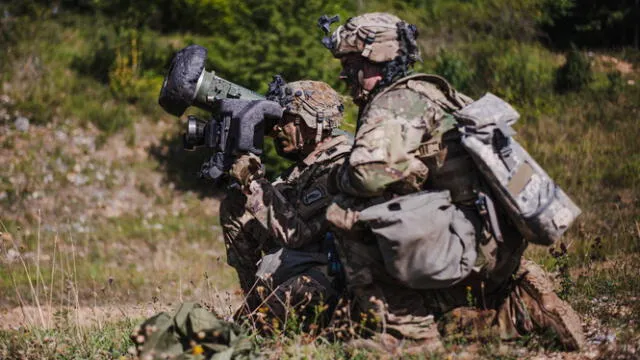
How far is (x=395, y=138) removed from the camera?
3752 millimetres

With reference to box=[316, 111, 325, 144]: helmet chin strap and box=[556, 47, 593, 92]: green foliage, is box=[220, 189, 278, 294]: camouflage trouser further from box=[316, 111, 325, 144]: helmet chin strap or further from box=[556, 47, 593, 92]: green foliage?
box=[556, 47, 593, 92]: green foliage

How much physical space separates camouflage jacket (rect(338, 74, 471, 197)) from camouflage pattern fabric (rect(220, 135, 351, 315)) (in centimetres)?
46

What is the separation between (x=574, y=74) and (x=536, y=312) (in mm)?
8900

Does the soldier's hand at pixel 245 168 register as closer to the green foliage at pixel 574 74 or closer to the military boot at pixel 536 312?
the military boot at pixel 536 312

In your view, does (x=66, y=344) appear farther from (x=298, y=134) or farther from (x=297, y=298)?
(x=298, y=134)

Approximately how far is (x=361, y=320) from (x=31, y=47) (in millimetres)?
12029

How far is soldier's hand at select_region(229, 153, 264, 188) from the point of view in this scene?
14.3 ft

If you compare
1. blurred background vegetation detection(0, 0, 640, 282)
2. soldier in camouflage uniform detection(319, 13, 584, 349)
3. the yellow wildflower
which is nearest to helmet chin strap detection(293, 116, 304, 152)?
soldier in camouflage uniform detection(319, 13, 584, 349)

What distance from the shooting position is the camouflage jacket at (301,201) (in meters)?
4.38

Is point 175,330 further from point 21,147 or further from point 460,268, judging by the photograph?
point 21,147

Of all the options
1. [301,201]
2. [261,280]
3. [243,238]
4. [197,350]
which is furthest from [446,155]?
[243,238]

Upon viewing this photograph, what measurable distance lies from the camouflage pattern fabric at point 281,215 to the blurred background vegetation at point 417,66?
151 inches

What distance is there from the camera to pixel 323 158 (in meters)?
4.71

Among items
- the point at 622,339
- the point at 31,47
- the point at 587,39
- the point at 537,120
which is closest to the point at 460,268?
the point at 622,339
